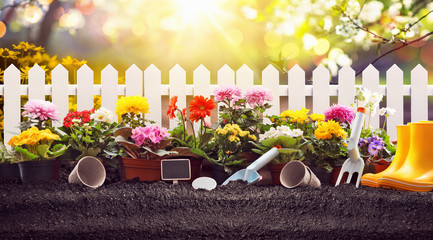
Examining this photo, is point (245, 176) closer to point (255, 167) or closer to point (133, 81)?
point (255, 167)

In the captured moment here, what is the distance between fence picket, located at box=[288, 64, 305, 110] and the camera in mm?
3178

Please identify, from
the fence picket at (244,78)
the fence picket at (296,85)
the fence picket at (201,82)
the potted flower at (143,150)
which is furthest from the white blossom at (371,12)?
the potted flower at (143,150)

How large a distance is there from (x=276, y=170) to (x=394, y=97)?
1775 millimetres

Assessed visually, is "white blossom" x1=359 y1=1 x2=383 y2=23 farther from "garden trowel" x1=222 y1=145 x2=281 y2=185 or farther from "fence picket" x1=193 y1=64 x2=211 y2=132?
"garden trowel" x1=222 y1=145 x2=281 y2=185

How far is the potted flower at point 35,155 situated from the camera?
195 cm

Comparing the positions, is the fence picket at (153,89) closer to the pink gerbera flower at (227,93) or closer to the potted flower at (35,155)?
the pink gerbera flower at (227,93)

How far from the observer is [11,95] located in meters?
3.05

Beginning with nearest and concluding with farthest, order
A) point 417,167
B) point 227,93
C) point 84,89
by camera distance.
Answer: point 417,167, point 227,93, point 84,89

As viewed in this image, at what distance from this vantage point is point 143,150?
207cm

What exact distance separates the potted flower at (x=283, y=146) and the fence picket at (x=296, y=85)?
1143 mm

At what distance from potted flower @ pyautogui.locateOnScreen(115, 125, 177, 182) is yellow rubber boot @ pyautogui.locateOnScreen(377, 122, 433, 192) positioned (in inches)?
39.6

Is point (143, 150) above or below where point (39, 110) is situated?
below

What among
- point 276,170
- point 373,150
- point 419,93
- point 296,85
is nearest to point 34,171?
point 276,170

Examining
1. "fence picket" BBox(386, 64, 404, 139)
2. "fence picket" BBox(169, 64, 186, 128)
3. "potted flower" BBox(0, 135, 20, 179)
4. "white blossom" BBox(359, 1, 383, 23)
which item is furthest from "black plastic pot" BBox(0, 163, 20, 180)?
"white blossom" BBox(359, 1, 383, 23)
